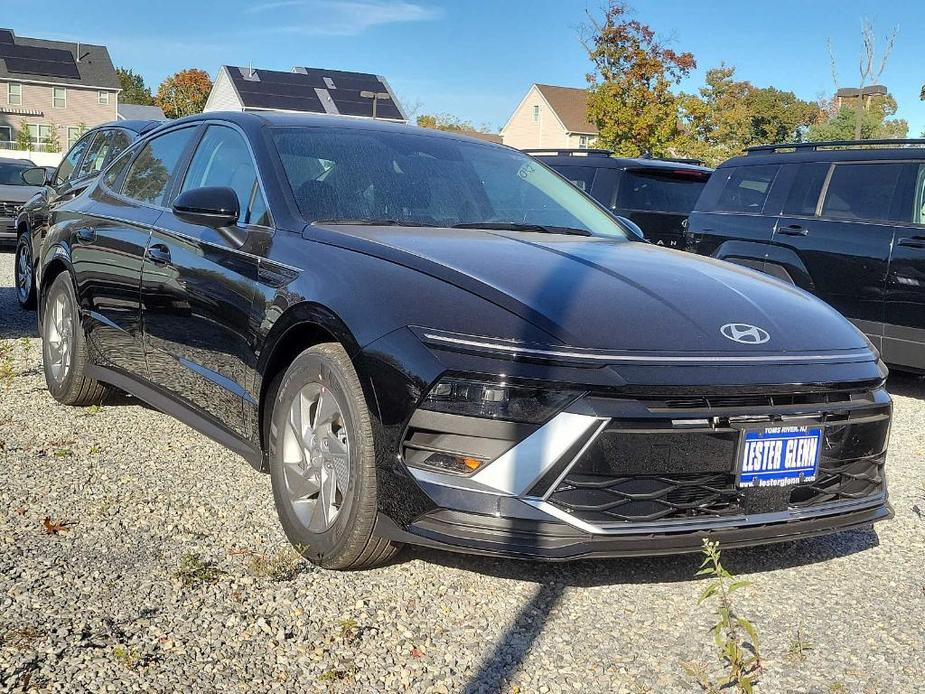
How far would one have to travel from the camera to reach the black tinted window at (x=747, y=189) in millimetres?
8531

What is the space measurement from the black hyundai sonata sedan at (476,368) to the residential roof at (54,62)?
2613 inches

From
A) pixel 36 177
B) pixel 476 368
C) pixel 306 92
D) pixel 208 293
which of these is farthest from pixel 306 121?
pixel 306 92

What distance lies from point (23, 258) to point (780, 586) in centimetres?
842

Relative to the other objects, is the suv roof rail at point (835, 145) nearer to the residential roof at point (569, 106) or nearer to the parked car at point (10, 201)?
the parked car at point (10, 201)

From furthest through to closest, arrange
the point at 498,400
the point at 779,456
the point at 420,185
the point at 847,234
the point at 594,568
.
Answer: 1. the point at 847,234
2. the point at 420,185
3. the point at 594,568
4. the point at 779,456
5. the point at 498,400

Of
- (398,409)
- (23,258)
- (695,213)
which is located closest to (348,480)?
(398,409)

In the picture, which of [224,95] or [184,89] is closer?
[224,95]

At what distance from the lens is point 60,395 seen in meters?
5.92

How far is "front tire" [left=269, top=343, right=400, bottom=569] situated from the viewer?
330cm

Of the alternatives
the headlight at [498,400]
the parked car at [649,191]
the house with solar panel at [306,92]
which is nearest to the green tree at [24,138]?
the house with solar panel at [306,92]

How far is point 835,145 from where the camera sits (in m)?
7.96

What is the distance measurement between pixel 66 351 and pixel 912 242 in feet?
18.7

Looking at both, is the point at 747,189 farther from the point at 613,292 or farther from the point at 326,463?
the point at 326,463

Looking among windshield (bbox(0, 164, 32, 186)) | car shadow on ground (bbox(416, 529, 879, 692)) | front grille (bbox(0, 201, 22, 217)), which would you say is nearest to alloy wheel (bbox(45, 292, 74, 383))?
car shadow on ground (bbox(416, 529, 879, 692))
